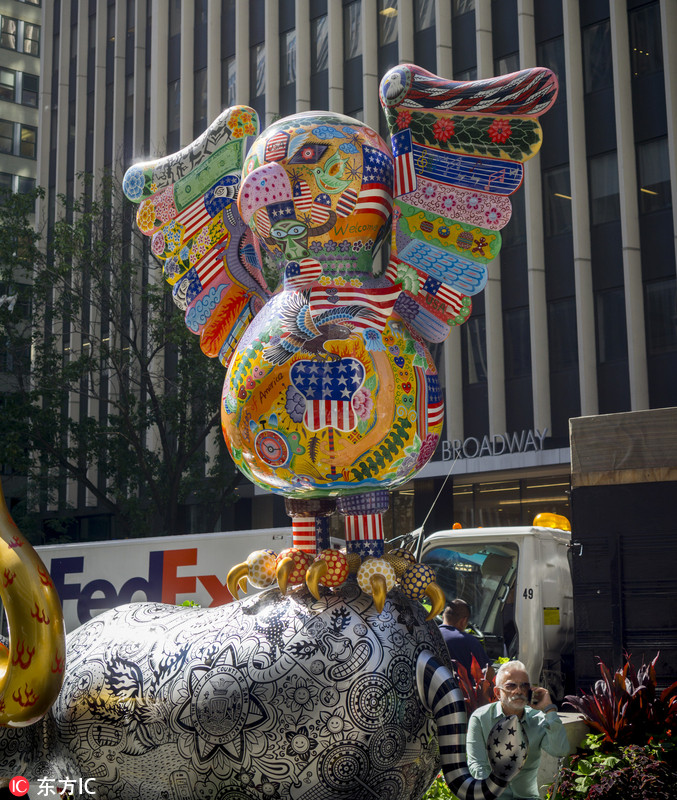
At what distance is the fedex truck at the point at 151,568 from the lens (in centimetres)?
969

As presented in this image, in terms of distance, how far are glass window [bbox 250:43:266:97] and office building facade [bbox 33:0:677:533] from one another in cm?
135

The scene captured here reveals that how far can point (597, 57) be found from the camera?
21.4 m

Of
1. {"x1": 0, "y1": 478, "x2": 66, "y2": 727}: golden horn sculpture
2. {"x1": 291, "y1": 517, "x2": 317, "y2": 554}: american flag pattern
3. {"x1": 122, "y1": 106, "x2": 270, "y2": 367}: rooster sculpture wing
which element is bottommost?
{"x1": 0, "y1": 478, "x2": 66, "y2": 727}: golden horn sculpture

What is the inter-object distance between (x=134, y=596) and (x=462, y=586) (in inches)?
133

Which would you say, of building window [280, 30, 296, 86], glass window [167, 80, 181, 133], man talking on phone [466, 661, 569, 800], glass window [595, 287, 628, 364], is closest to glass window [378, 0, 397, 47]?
building window [280, 30, 296, 86]

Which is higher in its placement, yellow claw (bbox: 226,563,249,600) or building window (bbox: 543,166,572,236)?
building window (bbox: 543,166,572,236)

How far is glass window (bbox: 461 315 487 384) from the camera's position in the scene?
2222 cm

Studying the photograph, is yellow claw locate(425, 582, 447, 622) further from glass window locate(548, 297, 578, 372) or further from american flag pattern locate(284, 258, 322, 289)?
glass window locate(548, 297, 578, 372)

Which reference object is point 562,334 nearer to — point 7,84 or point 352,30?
point 352,30

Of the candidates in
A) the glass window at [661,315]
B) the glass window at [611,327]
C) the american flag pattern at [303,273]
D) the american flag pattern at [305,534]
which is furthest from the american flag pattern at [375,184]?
the glass window at [611,327]

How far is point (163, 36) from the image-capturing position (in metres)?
30.3

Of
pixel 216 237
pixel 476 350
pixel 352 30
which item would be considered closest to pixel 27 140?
pixel 352 30

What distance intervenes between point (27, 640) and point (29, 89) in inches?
1803

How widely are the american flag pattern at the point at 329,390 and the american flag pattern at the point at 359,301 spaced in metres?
0.21
